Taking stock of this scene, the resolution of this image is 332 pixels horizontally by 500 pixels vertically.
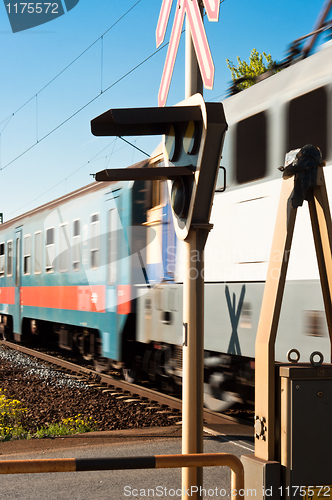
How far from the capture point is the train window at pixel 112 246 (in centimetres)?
1072

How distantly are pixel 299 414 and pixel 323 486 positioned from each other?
0.33m

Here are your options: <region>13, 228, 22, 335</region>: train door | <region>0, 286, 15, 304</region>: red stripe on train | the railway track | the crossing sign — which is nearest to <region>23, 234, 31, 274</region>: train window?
<region>13, 228, 22, 335</region>: train door

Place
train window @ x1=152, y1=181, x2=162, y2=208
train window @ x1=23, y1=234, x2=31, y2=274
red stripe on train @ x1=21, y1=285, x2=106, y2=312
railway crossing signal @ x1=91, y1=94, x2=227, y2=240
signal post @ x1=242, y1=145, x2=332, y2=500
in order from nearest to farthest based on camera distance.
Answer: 1. signal post @ x1=242, y1=145, x2=332, y2=500
2. railway crossing signal @ x1=91, y1=94, x2=227, y2=240
3. train window @ x1=152, y1=181, x2=162, y2=208
4. red stripe on train @ x1=21, y1=285, x2=106, y2=312
5. train window @ x1=23, y1=234, x2=31, y2=274

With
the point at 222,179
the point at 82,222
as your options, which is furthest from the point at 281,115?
the point at 82,222

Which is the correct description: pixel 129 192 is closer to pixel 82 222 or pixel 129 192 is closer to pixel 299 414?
pixel 82 222

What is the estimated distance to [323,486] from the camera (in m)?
2.55

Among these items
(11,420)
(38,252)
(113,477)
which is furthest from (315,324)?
(38,252)

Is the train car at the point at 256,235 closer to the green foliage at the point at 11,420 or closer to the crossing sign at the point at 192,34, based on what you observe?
the crossing sign at the point at 192,34

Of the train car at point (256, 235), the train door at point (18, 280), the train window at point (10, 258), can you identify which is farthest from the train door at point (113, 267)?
the train window at point (10, 258)

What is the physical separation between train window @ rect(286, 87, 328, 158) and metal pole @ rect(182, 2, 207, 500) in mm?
2831

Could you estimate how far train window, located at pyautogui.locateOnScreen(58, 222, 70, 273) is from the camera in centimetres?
1345

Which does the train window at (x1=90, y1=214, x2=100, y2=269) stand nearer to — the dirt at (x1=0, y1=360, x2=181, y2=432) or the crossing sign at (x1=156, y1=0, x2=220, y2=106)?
the dirt at (x1=0, y1=360, x2=181, y2=432)

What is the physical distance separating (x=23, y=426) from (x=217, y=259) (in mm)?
3301

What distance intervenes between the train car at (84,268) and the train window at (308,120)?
4237 millimetres
